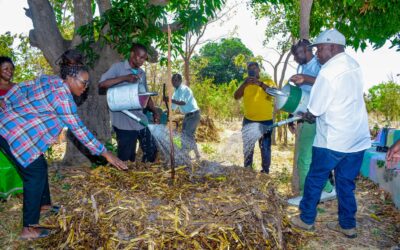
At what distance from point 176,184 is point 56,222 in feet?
3.19

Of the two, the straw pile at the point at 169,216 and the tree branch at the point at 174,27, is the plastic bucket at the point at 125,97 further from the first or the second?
the tree branch at the point at 174,27

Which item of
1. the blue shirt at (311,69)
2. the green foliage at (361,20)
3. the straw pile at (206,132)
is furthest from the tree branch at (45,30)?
the straw pile at (206,132)

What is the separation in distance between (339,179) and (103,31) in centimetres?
363

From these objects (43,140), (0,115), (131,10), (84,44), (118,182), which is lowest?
(118,182)

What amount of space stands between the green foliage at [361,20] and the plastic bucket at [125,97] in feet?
8.52

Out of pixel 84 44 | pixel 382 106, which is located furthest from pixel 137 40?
pixel 382 106

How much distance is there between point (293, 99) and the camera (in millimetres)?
3648

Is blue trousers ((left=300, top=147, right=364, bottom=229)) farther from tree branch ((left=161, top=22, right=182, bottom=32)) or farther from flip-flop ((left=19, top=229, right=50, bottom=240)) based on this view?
tree branch ((left=161, top=22, right=182, bottom=32))

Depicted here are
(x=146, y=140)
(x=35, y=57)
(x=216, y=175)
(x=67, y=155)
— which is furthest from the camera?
(x=35, y=57)

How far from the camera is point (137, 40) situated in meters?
4.62

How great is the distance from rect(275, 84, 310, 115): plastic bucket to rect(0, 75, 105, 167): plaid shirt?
1803 mm

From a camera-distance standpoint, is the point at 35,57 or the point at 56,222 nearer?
the point at 56,222

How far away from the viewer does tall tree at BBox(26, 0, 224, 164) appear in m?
4.55

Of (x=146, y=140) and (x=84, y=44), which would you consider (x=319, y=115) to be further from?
(x=84, y=44)
